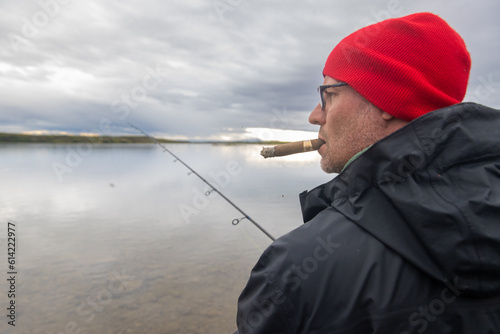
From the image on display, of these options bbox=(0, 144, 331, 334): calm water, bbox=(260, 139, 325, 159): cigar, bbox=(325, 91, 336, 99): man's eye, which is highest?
bbox=(325, 91, 336, 99): man's eye

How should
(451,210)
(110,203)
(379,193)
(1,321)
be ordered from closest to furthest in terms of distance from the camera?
1. (451,210)
2. (379,193)
3. (1,321)
4. (110,203)

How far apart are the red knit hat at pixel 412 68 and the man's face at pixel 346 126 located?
6cm

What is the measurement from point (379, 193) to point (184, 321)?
203 inches

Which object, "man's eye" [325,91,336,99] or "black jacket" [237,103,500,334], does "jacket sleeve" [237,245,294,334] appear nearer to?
"black jacket" [237,103,500,334]

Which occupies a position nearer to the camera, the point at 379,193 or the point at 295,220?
the point at 379,193

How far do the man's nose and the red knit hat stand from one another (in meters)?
0.23

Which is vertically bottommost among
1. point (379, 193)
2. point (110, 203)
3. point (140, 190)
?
point (140, 190)

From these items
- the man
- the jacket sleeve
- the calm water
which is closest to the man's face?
the man

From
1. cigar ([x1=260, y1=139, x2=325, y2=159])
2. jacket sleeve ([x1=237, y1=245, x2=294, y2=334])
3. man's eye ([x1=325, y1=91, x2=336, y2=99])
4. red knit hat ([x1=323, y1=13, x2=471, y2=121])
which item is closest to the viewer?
jacket sleeve ([x1=237, y1=245, x2=294, y2=334])

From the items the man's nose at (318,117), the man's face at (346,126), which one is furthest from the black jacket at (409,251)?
the man's nose at (318,117)

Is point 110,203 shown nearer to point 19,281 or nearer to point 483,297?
point 19,281

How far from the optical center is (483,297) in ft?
3.09

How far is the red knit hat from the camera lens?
1.49 metres

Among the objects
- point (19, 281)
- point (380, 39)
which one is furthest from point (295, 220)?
point (380, 39)
